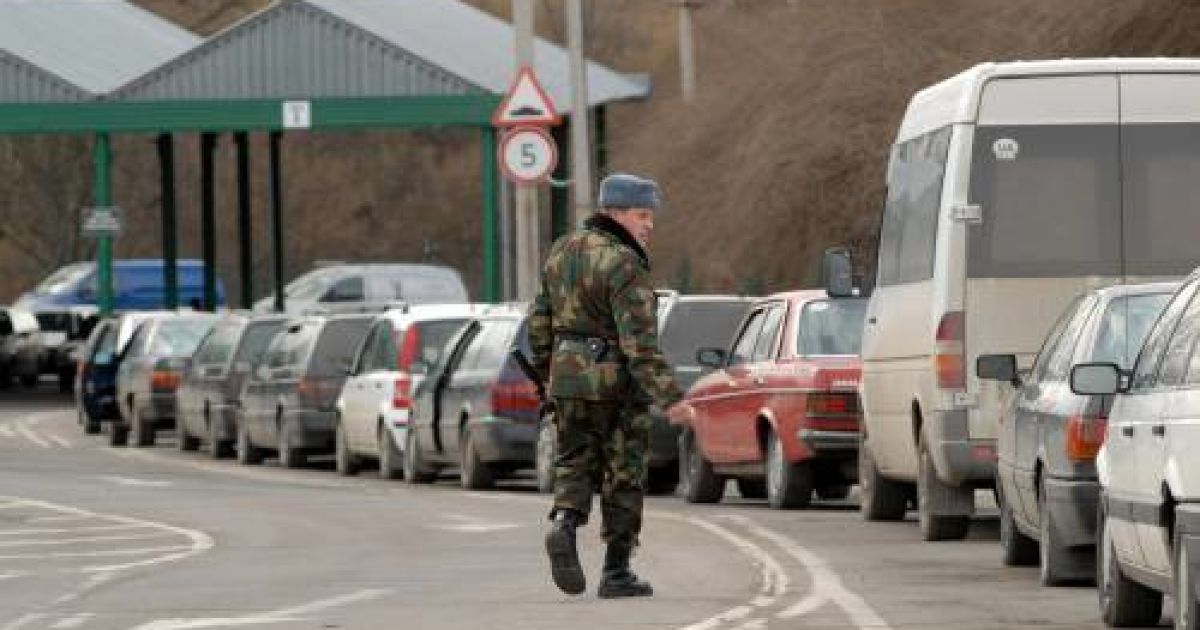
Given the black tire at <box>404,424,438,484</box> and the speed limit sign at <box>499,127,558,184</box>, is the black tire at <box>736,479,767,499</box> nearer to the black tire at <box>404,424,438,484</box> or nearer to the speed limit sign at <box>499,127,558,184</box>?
the black tire at <box>404,424,438,484</box>

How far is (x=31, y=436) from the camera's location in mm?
47438

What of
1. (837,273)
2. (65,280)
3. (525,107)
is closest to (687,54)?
(65,280)

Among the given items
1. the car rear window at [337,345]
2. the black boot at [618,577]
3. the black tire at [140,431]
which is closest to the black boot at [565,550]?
the black boot at [618,577]

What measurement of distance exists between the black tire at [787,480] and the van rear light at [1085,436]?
928 cm

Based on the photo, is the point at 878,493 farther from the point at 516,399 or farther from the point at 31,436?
the point at 31,436

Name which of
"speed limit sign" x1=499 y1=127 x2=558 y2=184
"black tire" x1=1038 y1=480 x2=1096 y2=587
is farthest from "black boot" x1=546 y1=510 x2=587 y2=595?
"speed limit sign" x1=499 y1=127 x2=558 y2=184

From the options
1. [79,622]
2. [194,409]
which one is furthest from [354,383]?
[79,622]

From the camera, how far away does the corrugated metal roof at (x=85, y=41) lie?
5844 centimetres

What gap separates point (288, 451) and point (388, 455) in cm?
351

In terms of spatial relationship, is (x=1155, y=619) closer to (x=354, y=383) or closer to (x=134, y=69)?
(x=354, y=383)

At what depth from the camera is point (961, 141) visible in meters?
21.3

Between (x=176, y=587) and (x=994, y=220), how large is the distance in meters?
5.35

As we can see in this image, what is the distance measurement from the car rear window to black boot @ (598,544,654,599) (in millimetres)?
19605

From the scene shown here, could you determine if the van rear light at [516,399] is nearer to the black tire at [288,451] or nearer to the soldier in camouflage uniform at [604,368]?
the black tire at [288,451]
